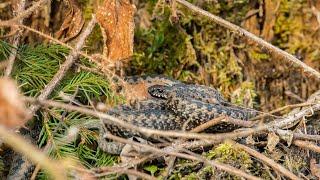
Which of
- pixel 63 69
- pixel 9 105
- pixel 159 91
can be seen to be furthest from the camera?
pixel 159 91

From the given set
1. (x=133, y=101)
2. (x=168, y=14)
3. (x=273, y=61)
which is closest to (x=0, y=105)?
(x=133, y=101)

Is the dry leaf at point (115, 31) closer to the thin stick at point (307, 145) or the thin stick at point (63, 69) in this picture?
the thin stick at point (63, 69)

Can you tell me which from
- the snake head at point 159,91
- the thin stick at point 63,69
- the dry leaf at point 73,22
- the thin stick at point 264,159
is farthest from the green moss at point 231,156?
the dry leaf at point 73,22

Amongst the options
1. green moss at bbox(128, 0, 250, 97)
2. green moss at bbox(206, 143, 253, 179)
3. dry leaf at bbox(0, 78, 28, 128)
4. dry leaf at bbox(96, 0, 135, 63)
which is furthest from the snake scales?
dry leaf at bbox(0, 78, 28, 128)

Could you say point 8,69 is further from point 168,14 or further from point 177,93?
point 168,14

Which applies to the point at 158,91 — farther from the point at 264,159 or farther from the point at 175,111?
the point at 264,159

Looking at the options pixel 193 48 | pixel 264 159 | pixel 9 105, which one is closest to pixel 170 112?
pixel 264 159
